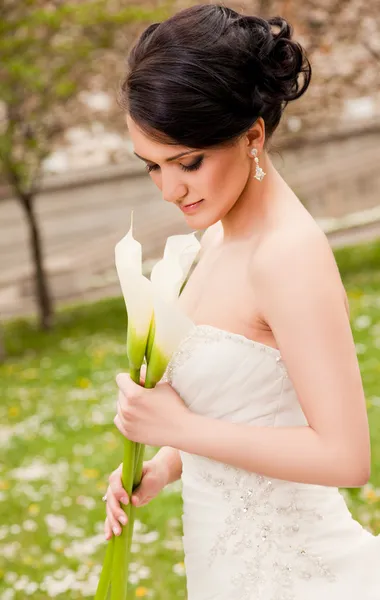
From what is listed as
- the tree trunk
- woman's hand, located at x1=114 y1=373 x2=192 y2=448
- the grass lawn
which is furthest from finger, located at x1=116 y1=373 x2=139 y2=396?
the tree trunk

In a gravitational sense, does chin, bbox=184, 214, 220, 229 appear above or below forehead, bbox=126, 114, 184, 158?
below

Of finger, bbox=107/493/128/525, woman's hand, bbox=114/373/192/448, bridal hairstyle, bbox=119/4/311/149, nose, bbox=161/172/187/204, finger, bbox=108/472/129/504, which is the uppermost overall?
bridal hairstyle, bbox=119/4/311/149

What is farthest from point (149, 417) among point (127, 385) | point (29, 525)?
point (29, 525)

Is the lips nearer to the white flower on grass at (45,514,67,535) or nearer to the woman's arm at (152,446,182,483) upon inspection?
the woman's arm at (152,446,182,483)

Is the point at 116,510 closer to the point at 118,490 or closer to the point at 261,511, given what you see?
the point at 118,490

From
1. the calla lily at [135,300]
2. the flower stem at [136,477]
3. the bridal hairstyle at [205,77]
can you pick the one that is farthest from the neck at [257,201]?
the flower stem at [136,477]

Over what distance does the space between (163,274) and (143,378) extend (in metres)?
0.28

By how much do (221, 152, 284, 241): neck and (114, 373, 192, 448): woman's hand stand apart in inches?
18.0

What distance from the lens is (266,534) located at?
213 cm

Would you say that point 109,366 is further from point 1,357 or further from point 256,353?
point 256,353

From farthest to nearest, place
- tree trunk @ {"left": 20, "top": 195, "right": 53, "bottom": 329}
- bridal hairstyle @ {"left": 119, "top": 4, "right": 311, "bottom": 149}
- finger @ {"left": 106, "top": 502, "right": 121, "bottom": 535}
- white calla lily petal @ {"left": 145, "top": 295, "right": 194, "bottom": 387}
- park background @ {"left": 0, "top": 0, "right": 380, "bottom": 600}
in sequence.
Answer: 1. tree trunk @ {"left": 20, "top": 195, "right": 53, "bottom": 329}
2. park background @ {"left": 0, "top": 0, "right": 380, "bottom": 600}
3. finger @ {"left": 106, "top": 502, "right": 121, "bottom": 535}
4. bridal hairstyle @ {"left": 119, "top": 4, "right": 311, "bottom": 149}
5. white calla lily petal @ {"left": 145, "top": 295, "right": 194, "bottom": 387}

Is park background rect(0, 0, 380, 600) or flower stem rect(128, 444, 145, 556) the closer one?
flower stem rect(128, 444, 145, 556)

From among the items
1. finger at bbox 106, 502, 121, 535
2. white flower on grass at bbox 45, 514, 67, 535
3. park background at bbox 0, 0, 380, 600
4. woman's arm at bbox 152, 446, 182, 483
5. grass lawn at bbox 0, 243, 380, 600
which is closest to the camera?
finger at bbox 106, 502, 121, 535

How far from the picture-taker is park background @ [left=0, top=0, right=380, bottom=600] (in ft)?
17.3
